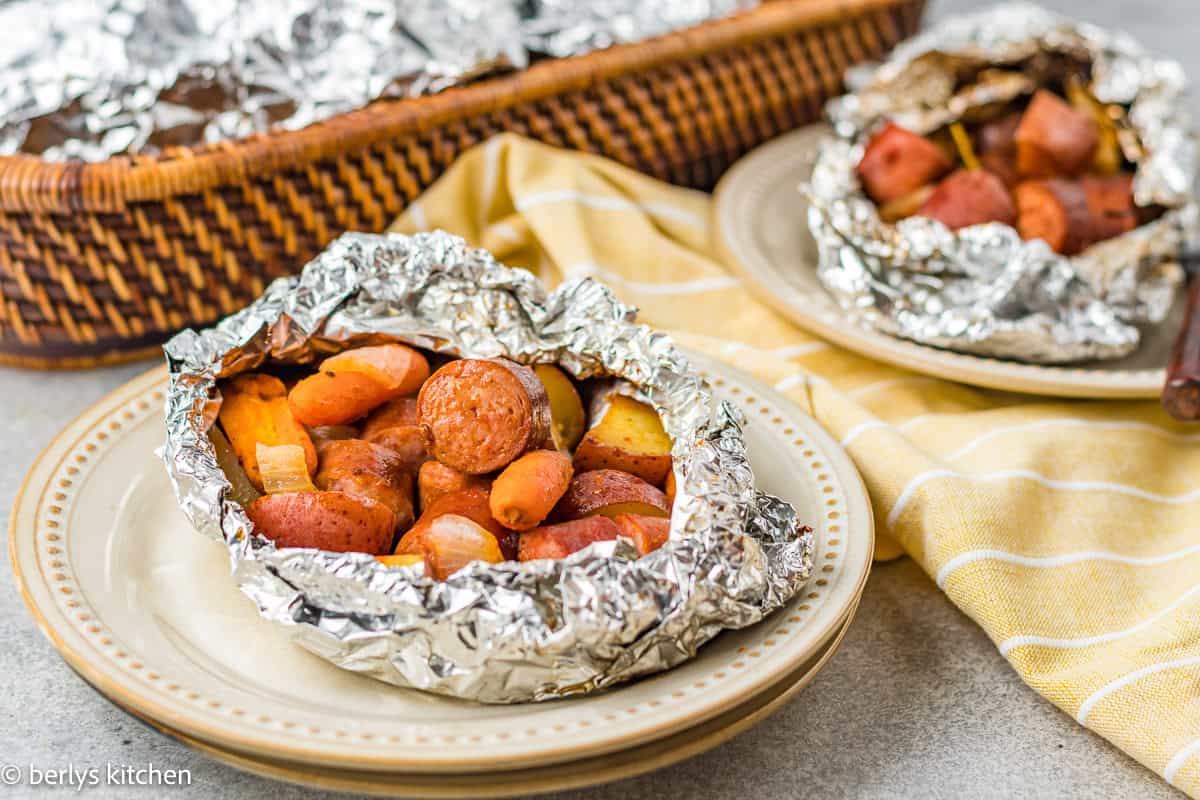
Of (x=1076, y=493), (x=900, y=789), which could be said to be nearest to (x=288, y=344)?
(x=900, y=789)

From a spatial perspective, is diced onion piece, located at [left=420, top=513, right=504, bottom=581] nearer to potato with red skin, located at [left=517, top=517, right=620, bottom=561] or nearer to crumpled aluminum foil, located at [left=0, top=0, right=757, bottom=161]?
potato with red skin, located at [left=517, top=517, right=620, bottom=561]

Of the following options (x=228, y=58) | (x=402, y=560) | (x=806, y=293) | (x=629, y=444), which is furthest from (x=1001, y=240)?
(x=228, y=58)

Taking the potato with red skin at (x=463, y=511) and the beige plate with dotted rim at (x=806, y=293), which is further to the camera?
the beige plate with dotted rim at (x=806, y=293)

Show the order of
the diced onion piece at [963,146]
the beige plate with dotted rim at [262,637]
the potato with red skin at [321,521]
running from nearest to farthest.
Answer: the beige plate with dotted rim at [262,637] → the potato with red skin at [321,521] → the diced onion piece at [963,146]

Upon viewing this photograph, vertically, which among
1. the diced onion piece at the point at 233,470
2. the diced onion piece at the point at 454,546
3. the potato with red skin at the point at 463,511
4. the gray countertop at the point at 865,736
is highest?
the diced onion piece at the point at 454,546

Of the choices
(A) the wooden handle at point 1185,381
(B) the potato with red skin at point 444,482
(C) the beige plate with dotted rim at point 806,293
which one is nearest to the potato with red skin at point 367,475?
(B) the potato with red skin at point 444,482

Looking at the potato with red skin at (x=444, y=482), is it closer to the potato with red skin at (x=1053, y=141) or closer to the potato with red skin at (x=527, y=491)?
the potato with red skin at (x=527, y=491)
